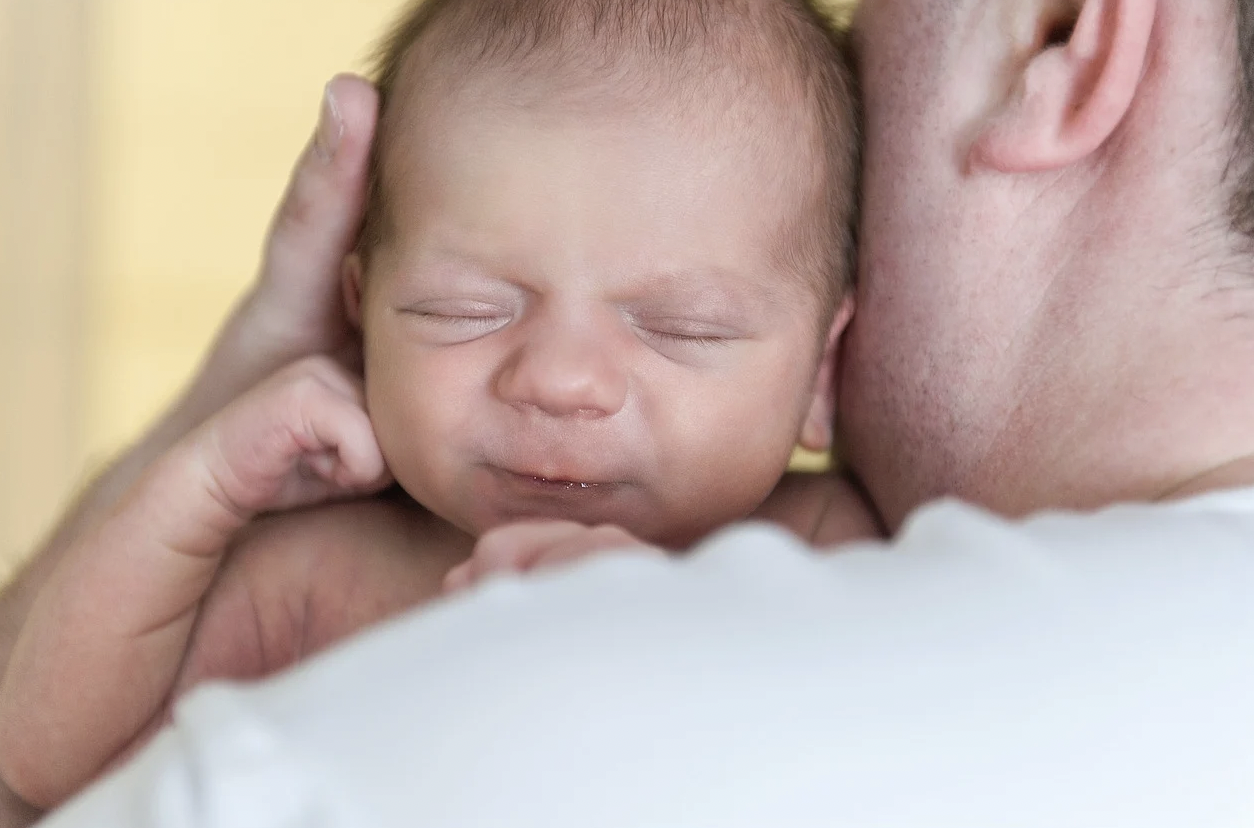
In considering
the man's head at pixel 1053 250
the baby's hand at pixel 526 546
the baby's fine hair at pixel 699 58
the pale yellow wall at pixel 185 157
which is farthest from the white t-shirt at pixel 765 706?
the pale yellow wall at pixel 185 157

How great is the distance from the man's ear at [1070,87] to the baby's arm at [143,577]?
2.02 ft

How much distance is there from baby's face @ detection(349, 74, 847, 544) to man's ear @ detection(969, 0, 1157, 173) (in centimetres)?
20

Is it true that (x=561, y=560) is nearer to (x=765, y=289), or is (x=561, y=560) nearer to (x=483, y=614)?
(x=483, y=614)

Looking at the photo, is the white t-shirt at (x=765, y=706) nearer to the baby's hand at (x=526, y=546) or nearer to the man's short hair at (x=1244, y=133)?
the baby's hand at (x=526, y=546)

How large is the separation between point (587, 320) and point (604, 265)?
5cm

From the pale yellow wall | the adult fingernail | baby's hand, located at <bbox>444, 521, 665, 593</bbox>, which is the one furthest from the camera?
the pale yellow wall

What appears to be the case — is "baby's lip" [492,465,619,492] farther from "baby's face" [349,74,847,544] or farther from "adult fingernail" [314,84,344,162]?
"adult fingernail" [314,84,344,162]

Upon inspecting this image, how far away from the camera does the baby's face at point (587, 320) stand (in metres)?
1.11

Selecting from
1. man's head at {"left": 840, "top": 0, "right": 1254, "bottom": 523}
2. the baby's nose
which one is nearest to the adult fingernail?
the baby's nose

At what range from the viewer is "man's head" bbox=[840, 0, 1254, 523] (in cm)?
103

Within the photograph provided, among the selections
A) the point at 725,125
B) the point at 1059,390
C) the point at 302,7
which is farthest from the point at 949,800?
the point at 302,7

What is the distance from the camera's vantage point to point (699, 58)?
1.18m

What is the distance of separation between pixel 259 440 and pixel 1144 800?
32.6 inches

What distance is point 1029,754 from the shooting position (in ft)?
2.13
